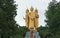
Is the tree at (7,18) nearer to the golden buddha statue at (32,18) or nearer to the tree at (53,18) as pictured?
the tree at (53,18)

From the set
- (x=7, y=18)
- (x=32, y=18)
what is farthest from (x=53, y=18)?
(x=32, y=18)

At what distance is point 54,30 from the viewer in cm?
6875

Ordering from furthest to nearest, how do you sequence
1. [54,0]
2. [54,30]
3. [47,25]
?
[54,0] → [47,25] → [54,30]

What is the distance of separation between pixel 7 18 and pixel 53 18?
16.2 m

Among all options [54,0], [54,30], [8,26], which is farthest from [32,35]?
[54,0]

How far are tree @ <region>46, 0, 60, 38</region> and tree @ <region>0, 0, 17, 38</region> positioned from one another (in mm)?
11415

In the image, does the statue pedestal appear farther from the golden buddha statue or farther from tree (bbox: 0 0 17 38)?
tree (bbox: 0 0 17 38)

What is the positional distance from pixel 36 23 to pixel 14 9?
93.5 feet

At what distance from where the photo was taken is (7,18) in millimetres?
56000

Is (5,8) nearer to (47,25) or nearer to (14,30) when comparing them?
(14,30)

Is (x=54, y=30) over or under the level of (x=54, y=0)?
under

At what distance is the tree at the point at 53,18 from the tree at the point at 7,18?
11.4 metres

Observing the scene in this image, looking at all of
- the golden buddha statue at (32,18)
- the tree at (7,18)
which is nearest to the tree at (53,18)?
the tree at (7,18)

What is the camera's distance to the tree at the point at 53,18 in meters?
68.7
